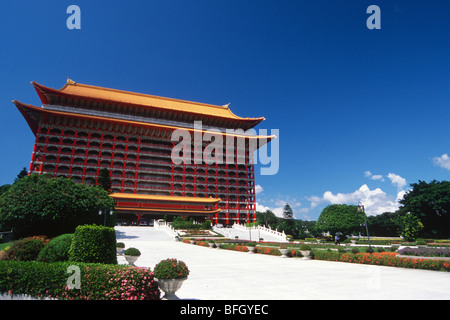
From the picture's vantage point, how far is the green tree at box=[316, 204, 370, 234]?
169 feet

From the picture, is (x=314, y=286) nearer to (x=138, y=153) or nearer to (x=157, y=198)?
(x=157, y=198)

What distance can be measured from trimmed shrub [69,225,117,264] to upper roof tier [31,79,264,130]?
207ft

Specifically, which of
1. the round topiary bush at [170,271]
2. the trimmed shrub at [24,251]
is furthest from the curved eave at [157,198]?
the round topiary bush at [170,271]

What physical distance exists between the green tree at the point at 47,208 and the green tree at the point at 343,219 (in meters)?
44.6

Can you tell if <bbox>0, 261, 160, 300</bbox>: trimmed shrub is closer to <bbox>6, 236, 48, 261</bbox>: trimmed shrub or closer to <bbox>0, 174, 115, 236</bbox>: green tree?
<bbox>6, 236, 48, 261</bbox>: trimmed shrub

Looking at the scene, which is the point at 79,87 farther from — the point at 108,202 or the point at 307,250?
the point at 307,250

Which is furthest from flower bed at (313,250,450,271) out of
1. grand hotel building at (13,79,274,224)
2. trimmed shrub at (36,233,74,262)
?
grand hotel building at (13,79,274,224)

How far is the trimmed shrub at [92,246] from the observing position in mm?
9477

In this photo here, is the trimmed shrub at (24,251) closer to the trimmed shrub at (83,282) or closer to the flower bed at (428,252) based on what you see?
the trimmed shrub at (83,282)

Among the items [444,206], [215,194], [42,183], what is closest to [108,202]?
[42,183]

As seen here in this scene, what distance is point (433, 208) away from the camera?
Result: 181ft
